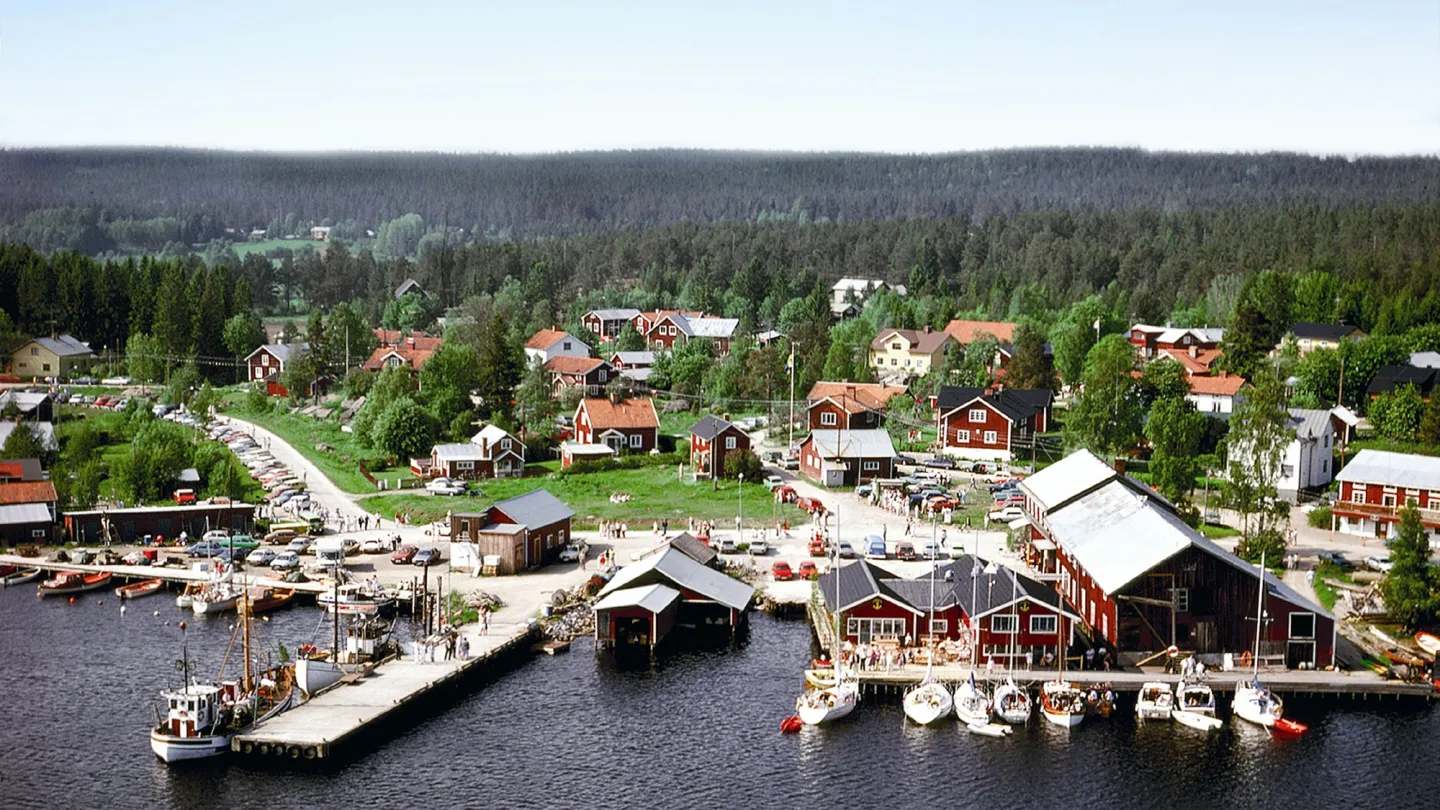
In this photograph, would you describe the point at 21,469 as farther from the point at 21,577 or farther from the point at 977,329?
the point at 977,329

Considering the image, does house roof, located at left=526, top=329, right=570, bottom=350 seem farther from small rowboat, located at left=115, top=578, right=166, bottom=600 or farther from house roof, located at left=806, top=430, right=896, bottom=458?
small rowboat, located at left=115, top=578, right=166, bottom=600

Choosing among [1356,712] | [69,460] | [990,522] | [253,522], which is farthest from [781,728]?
[69,460]

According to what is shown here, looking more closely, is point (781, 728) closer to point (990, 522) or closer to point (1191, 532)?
point (1191, 532)

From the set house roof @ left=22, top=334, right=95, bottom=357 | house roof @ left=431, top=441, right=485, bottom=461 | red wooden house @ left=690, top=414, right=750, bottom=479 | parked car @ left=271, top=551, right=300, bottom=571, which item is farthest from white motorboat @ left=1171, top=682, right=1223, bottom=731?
house roof @ left=22, top=334, right=95, bottom=357

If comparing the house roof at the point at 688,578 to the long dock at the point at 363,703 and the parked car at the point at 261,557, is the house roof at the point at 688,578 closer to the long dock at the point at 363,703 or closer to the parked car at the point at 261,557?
the long dock at the point at 363,703

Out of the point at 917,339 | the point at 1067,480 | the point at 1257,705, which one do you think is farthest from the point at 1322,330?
the point at 1257,705
